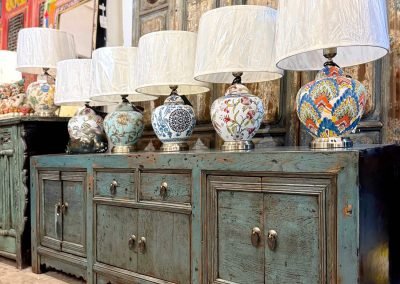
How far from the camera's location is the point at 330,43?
44.6 inches

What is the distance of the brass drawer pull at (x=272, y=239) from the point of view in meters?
1.22

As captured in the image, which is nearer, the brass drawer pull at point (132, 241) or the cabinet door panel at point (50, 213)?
the brass drawer pull at point (132, 241)

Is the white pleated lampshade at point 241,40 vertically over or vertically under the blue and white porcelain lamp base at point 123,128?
over

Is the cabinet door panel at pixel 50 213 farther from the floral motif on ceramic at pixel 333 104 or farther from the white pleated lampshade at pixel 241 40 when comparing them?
the floral motif on ceramic at pixel 333 104

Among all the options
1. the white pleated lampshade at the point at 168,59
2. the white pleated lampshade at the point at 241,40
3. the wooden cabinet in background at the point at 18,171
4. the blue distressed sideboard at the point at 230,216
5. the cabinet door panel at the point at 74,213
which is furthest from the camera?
the wooden cabinet in background at the point at 18,171

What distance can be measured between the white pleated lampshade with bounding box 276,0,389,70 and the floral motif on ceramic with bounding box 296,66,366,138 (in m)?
0.13

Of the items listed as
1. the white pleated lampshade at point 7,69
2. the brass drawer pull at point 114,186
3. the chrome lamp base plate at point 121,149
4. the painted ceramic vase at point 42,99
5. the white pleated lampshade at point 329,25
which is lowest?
the brass drawer pull at point 114,186

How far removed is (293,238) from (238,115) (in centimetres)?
49

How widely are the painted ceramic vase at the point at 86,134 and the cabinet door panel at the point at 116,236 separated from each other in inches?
16.6

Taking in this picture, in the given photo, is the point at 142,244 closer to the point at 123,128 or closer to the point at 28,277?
the point at 123,128

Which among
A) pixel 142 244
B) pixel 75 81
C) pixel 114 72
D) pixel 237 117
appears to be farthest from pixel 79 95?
pixel 237 117

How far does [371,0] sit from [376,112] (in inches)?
19.3

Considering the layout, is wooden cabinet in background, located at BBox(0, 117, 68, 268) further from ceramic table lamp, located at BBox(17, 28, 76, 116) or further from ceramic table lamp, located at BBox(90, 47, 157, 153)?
ceramic table lamp, located at BBox(90, 47, 157, 153)

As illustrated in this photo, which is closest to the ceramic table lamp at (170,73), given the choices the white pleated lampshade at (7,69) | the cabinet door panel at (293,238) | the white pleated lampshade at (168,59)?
the white pleated lampshade at (168,59)
